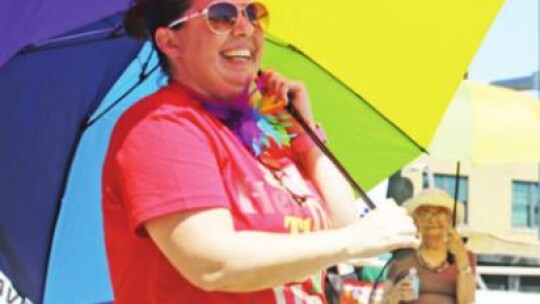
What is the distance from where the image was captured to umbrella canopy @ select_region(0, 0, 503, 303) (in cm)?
274

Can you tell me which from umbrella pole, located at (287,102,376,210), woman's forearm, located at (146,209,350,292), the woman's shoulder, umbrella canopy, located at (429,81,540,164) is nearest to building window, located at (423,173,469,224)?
umbrella canopy, located at (429,81,540,164)

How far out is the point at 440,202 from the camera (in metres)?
6.64

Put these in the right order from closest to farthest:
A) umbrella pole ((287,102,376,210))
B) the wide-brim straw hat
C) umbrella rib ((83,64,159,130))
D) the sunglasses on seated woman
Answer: the sunglasses on seated woman, umbrella pole ((287,102,376,210)), umbrella rib ((83,64,159,130)), the wide-brim straw hat

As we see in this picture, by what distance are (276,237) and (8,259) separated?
1358 mm

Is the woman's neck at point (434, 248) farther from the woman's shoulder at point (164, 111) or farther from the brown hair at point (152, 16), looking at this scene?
the woman's shoulder at point (164, 111)

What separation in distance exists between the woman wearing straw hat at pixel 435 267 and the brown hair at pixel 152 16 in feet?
12.2

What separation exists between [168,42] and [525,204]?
32.1 metres

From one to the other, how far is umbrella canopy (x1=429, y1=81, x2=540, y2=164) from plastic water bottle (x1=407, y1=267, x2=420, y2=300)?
1198 millimetres

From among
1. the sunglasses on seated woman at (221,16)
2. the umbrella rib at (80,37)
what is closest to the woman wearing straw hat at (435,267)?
the umbrella rib at (80,37)

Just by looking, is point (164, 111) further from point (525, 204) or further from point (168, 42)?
point (525, 204)

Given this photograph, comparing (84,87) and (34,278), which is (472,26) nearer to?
(84,87)

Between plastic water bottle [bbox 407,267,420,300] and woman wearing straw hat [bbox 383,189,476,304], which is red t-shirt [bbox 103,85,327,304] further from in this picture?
plastic water bottle [bbox 407,267,420,300]

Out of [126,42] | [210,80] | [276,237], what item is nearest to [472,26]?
[126,42]

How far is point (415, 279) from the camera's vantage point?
20.0 ft
